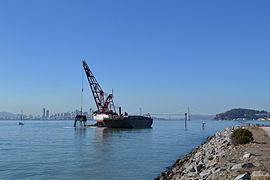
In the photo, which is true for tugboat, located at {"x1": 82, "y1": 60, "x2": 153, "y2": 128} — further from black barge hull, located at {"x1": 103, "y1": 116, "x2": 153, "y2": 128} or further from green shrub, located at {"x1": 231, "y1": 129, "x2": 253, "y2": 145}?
green shrub, located at {"x1": 231, "y1": 129, "x2": 253, "y2": 145}

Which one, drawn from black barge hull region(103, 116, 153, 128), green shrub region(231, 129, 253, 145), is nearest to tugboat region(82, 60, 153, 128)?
black barge hull region(103, 116, 153, 128)

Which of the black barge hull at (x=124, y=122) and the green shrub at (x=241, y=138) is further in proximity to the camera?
the black barge hull at (x=124, y=122)

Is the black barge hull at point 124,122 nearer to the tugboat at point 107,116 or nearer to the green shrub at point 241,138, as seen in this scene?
the tugboat at point 107,116

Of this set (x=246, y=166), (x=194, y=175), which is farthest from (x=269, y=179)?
(x=194, y=175)

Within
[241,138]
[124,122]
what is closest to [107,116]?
[124,122]

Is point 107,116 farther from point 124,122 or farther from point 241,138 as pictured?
point 241,138

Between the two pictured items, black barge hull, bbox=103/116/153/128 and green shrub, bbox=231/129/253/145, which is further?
black barge hull, bbox=103/116/153/128

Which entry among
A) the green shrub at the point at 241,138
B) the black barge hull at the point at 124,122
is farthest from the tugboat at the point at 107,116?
the green shrub at the point at 241,138

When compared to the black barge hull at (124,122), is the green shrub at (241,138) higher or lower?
higher

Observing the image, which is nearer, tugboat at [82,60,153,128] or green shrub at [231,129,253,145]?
green shrub at [231,129,253,145]

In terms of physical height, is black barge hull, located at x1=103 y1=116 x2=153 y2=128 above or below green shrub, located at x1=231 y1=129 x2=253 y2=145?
below

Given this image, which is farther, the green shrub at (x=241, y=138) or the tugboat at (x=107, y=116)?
the tugboat at (x=107, y=116)

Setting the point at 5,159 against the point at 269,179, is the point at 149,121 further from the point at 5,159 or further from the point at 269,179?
the point at 269,179

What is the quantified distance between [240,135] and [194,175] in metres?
9.60
